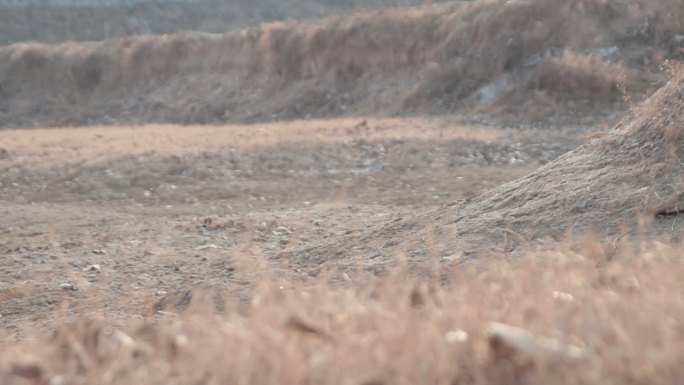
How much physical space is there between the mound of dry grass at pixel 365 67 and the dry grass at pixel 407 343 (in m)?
12.4

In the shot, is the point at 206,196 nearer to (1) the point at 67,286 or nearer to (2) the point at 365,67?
(1) the point at 67,286

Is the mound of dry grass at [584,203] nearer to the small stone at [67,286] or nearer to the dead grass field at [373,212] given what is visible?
the dead grass field at [373,212]

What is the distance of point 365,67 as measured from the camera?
2039 centimetres

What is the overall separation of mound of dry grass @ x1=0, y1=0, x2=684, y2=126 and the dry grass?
40.7 feet

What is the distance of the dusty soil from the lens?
570 centimetres

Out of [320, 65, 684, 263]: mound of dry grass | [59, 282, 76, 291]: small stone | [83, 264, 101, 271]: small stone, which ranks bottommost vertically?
[83, 264, 101, 271]: small stone

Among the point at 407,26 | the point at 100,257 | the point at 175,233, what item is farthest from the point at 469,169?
the point at 407,26

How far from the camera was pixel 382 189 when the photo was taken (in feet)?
31.4

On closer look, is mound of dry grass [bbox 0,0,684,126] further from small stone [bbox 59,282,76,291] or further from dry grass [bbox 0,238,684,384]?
dry grass [bbox 0,238,684,384]

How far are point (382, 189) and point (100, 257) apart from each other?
3778mm

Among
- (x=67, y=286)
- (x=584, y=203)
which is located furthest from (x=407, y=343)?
(x=67, y=286)

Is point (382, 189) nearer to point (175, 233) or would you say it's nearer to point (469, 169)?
point (469, 169)

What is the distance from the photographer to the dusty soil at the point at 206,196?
18.7 ft

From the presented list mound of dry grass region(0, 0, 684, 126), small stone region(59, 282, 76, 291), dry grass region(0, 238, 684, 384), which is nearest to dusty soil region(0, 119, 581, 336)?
small stone region(59, 282, 76, 291)
